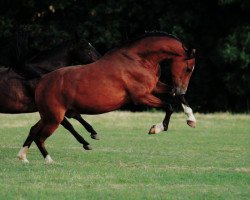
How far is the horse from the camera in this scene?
51.1 ft

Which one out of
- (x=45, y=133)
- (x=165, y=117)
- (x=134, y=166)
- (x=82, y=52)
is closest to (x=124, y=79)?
(x=165, y=117)

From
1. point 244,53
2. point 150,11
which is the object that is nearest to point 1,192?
point 244,53

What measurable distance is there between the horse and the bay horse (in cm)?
183

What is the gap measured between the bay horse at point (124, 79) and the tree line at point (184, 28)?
2191 cm

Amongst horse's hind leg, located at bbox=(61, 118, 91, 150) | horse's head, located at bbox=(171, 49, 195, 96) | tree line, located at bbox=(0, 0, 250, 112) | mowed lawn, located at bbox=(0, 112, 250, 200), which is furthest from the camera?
tree line, located at bbox=(0, 0, 250, 112)

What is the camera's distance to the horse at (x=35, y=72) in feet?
51.1

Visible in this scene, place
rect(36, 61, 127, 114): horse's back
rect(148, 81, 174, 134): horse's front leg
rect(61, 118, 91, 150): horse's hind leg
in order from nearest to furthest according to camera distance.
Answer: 1. rect(148, 81, 174, 134): horse's front leg
2. rect(36, 61, 127, 114): horse's back
3. rect(61, 118, 91, 150): horse's hind leg

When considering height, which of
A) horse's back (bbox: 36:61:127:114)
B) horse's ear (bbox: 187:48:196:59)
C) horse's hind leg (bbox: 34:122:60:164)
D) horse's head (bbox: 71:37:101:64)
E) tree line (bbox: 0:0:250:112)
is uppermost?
horse's ear (bbox: 187:48:196:59)

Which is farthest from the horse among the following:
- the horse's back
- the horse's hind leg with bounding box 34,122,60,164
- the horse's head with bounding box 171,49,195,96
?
the horse's head with bounding box 171,49,195,96

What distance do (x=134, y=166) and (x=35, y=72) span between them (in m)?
3.01

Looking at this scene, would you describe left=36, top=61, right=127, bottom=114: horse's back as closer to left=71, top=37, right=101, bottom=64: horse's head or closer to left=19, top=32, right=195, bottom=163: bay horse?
left=19, top=32, right=195, bottom=163: bay horse

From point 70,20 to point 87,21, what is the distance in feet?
4.41

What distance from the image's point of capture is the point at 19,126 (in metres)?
25.0

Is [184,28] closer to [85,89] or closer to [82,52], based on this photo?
[82,52]
